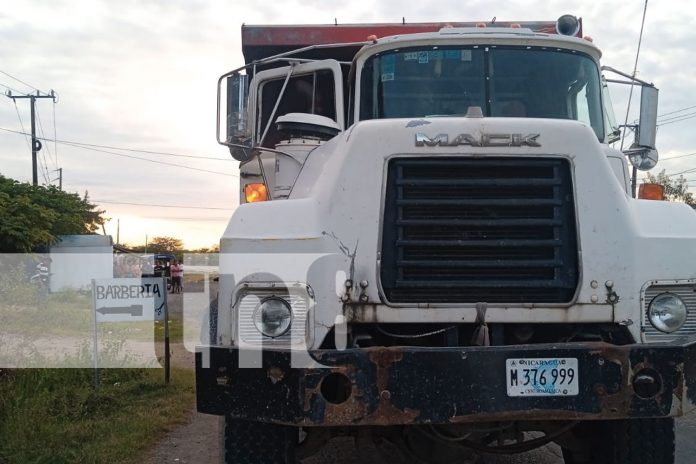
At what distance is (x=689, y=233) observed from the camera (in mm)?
3611

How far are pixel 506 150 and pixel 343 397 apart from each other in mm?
1447

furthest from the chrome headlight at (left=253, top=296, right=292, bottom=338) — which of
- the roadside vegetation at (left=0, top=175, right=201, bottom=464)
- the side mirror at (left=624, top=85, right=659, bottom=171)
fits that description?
the side mirror at (left=624, top=85, right=659, bottom=171)

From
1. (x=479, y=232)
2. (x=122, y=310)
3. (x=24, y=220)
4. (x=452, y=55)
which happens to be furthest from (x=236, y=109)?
(x=24, y=220)

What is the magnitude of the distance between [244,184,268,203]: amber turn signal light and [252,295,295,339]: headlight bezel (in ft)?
6.54

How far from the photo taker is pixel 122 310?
8.27 meters

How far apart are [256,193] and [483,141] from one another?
2.32 metres

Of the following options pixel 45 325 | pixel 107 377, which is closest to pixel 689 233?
pixel 107 377

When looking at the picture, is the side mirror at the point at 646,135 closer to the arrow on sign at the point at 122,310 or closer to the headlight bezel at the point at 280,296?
the headlight bezel at the point at 280,296

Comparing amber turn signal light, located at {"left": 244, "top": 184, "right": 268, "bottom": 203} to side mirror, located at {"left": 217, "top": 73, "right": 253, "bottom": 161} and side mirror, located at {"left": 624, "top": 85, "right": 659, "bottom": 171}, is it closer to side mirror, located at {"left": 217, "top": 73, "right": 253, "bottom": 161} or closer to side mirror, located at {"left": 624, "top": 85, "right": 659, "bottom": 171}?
side mirror, located at {"left": 217, "top": 73, "right": 253, "bottom": 161}

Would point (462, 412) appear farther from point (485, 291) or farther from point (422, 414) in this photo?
point (485, 291)

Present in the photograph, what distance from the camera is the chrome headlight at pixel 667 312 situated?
349 centimetres

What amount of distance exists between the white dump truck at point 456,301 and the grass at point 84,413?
2173 mm

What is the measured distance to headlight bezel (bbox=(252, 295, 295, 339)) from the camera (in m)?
3.42

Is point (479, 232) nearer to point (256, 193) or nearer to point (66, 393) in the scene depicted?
point (256, 193)
